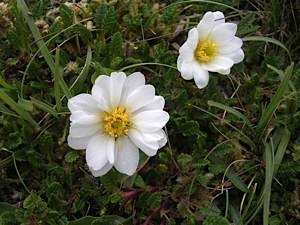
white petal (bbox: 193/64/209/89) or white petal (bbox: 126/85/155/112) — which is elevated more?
white petal (bbox: 126/85/155/112)

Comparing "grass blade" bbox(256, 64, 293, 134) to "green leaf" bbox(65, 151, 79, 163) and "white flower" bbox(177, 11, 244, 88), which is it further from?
"green leaf" bbox(65, 151, 79, 163)

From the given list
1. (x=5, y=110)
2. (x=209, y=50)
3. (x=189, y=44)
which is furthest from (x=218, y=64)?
(x=5, y=110)

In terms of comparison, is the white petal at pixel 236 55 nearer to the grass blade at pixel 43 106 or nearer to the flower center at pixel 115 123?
the flower center at pixel 115 123

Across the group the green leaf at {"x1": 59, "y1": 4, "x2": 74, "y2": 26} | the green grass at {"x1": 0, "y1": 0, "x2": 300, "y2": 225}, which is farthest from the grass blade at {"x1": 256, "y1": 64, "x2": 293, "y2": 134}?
the green leaf at {"x1": 59, "y1": 4, "x2": 74, "y2": 26}

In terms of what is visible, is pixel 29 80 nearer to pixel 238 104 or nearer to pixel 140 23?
pixel 140 23

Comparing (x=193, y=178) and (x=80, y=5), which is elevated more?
(x=80, y=5)

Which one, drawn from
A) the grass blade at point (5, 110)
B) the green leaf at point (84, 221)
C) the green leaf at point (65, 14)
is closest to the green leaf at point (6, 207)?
the green leaf at point (84, 221)

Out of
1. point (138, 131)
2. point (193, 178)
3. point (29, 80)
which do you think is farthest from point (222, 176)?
point (29, 80)
